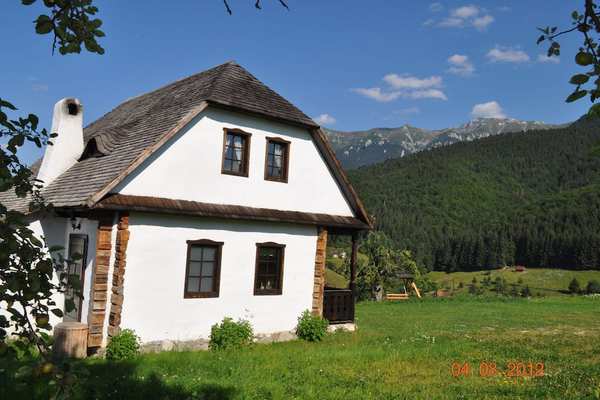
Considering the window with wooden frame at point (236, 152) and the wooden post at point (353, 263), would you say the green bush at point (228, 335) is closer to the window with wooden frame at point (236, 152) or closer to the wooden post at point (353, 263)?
the window with wooden frame at point (236, 152)

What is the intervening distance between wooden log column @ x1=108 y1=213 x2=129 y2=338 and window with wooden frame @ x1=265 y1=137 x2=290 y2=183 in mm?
4464

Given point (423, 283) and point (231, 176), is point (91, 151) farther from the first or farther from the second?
point (423, 283)

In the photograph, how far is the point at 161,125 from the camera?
41.8 ft

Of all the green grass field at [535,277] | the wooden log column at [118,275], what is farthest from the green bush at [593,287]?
the wooden log column at [118,275]

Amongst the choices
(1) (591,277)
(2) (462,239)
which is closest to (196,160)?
(1) (591,277)

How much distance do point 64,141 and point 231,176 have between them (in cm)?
518

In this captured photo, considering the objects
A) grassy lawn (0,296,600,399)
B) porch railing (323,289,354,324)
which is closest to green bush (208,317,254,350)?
grassy lawn (0,296,600,399)

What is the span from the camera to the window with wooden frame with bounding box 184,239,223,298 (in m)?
12.4

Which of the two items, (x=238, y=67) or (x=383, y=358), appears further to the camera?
(x=238, y=67)

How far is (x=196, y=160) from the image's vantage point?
502 inches

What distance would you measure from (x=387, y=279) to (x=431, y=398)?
30793 mm

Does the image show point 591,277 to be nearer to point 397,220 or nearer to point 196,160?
point 397,220

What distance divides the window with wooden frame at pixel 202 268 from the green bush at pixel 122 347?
170cm

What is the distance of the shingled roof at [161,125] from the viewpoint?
1161 centimetres
